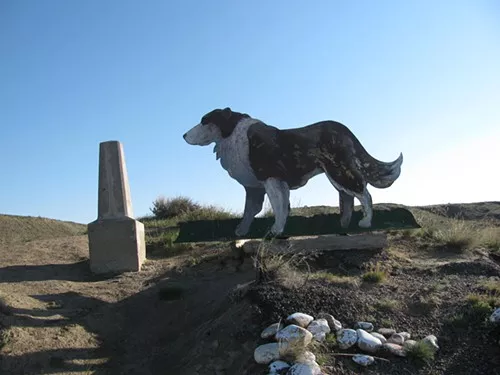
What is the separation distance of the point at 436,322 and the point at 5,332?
4.83 metres

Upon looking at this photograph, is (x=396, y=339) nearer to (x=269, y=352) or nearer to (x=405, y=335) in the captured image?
(x=405, y=335)

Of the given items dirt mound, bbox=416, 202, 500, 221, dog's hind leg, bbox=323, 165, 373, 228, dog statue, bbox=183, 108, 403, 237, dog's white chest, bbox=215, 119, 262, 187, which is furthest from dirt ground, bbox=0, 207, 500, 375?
dirt mound, bbox=416, 202, 500, 221

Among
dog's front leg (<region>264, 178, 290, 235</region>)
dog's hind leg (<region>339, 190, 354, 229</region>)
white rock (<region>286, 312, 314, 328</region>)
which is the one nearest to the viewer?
white rock (<region>286, 312, 314, 328</region>)

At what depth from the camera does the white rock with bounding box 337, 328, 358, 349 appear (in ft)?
16.0

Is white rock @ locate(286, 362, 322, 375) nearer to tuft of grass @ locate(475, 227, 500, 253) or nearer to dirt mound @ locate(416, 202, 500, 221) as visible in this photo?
tuft of grass @ locate(475, 227, 500, 253)

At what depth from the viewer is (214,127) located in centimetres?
977

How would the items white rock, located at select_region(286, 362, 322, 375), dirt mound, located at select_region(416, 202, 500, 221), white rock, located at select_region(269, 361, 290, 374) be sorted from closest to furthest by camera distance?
white rock, located at select_region(286, 362, 322, 375), white rock, located at select_region(269, 361, 290, 374), dirt mound, located at select_region(416, 202, 500, 221)

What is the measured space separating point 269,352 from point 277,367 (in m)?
0.24

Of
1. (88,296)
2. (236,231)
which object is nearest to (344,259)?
(236,231)

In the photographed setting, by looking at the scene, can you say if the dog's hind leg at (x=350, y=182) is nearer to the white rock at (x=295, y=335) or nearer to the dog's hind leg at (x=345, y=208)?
the dog's hind leg at (x=345, y=208)

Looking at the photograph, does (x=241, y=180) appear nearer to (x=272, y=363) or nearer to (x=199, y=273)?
(x=199, y=273)

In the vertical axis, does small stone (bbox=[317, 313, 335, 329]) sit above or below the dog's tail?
below

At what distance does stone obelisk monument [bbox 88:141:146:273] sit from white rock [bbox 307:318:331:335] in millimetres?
5082

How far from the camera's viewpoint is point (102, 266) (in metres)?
9.42
